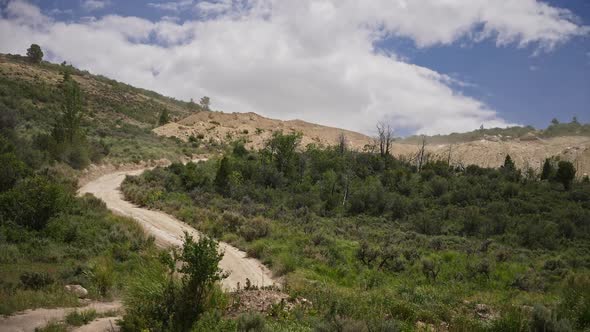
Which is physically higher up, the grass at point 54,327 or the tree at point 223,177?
the tree at point 223,177

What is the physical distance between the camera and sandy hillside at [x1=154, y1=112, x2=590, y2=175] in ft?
217

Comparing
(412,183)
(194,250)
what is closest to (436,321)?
(194,250)

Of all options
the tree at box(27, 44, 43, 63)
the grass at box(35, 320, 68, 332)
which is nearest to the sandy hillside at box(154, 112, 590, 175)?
the tree at box(27, 44, 43, 63)

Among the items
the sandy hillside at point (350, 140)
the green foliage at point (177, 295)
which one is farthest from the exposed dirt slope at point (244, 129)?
the green foliage at point (177, 295)

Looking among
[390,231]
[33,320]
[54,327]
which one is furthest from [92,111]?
[54,327]

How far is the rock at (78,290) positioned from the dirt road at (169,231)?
3398 mm

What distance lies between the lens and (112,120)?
66.0 m

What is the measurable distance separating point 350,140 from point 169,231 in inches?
2541

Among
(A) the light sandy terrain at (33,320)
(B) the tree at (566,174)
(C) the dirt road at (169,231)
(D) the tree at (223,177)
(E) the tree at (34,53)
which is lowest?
(C) the dirt road at (169,231)

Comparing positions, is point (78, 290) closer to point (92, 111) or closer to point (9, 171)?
point (9, 171)

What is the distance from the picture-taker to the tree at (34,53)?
267ft

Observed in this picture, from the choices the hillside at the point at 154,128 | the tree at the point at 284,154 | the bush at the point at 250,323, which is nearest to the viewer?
the bush at the point at 250,323

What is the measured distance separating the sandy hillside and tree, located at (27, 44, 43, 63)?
38460 mm

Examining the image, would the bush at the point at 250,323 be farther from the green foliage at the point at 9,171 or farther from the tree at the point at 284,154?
the tree at the point at 284,154
